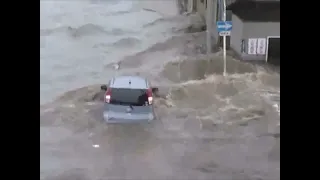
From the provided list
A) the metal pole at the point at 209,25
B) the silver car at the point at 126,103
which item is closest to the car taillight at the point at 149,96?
the silver car at the point at 126,103

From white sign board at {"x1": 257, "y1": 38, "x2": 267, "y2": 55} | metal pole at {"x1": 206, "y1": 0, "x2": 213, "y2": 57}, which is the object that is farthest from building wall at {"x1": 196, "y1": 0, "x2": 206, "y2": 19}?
white sign board at {"x1": 257, "y1": 38, "x2": 267, "y2": 55}

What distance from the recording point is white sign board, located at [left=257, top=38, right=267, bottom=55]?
829mm

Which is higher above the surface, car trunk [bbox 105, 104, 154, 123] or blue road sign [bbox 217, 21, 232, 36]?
blue road sign [bbox 217, 21, 232, 36]

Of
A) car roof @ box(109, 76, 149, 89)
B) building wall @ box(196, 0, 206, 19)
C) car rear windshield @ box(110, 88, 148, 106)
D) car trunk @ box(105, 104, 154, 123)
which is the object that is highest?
building wall @ box(196, 0, 206, 19)

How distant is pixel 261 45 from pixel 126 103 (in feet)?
0.84

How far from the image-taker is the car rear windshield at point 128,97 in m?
0.81

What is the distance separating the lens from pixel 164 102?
0.82 m

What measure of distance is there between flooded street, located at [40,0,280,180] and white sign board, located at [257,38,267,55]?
30mm

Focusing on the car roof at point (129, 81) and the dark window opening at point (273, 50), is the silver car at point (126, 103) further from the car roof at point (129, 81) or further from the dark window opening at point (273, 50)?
the dark window opening at point (273, 50)

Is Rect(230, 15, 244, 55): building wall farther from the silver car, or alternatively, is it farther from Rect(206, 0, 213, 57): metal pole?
the silver car

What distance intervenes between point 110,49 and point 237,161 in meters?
0.29

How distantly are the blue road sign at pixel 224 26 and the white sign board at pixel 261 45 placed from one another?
0.19 feet
